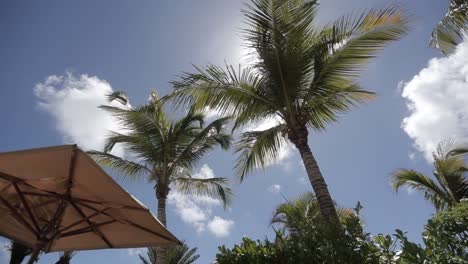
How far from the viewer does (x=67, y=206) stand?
14.3 ft

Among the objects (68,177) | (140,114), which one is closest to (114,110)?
(140,114)

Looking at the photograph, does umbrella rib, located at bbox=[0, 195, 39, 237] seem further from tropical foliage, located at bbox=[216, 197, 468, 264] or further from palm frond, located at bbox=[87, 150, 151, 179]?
palm frond, located at bbox=[87, 150, 151, 179]

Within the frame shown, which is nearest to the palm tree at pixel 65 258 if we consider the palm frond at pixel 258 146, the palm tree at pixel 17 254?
the palm tree at pixel 17 254

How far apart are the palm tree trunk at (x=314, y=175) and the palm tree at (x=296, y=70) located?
24 millimetres

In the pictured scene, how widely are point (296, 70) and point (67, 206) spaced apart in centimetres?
543

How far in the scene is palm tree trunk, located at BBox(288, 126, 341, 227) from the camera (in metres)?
6.19

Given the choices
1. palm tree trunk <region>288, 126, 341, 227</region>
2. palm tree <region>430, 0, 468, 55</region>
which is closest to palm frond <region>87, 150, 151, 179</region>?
palm tree trunk <region>288, 126, 341, 227</region>

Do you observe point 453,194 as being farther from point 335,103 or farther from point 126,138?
point 126,138

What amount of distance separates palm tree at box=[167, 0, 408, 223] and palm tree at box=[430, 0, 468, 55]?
1.21 m

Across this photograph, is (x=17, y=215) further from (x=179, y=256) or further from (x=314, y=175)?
(x=179, y=256)

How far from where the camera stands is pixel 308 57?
7922 mm

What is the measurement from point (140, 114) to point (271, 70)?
21.5ft

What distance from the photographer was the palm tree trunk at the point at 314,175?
6.19m

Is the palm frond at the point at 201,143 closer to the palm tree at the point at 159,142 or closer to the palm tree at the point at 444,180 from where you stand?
the palm tree at the point at 159,142
